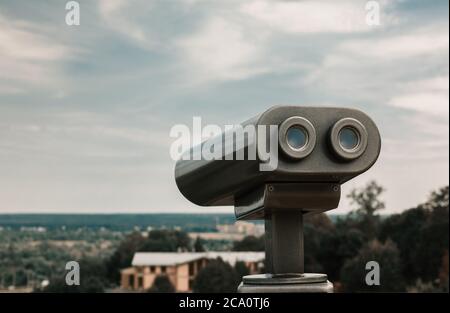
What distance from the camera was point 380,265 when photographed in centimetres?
4091

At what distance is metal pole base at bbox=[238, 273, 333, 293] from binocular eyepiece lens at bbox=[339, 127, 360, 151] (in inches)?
15.7

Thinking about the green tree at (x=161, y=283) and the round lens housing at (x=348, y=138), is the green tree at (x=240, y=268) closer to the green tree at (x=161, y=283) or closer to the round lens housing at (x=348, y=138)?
the green tree at (x=161, y=283)

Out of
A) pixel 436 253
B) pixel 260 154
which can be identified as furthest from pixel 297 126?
pixel 436 253

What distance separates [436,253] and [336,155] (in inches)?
1561

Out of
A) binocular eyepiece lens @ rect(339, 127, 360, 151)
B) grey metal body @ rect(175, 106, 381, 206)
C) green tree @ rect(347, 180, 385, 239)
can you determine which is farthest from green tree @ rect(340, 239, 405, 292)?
binocular eyepiece lens @ rect(339, 127, 360, 151)

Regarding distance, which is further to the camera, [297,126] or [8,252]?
[8,252]

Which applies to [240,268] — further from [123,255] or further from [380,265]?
[123,255]

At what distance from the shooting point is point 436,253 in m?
39.9

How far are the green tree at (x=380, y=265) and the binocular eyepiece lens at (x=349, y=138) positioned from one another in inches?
Result: 1532

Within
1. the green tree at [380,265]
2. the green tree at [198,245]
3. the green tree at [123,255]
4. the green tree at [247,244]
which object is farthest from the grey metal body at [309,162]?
the green tree at [198,245]
